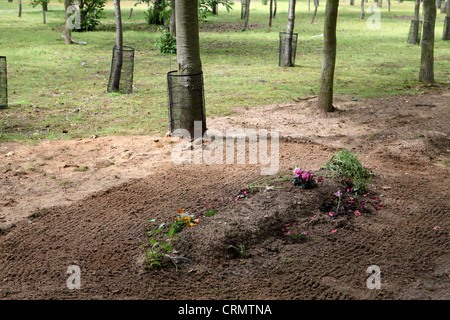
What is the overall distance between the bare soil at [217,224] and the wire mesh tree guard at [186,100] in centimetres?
44

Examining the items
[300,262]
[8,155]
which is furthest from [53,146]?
[300,262]

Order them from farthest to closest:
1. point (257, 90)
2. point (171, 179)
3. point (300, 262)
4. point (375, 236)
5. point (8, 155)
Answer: point (257, 90), point (8, 155), point (171, 179), point (375, 236), point (300, 262)

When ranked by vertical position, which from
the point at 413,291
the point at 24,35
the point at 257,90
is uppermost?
the point at 24,35

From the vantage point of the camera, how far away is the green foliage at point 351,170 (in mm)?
5275

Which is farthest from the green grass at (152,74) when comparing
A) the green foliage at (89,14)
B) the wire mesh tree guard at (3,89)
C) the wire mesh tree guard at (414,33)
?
the green foliage at (89,14)

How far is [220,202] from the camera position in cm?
499

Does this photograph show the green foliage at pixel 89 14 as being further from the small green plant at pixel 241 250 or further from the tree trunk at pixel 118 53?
the small green plant at pixel 241 250

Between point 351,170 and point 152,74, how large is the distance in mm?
8897

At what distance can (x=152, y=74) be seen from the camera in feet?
43.2

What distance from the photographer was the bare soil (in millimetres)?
3723

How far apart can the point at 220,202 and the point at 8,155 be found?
3.66 meters

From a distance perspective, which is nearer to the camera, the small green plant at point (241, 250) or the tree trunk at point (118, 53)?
the small green plant at point (241, 250)

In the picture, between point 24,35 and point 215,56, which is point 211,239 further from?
point 24,35

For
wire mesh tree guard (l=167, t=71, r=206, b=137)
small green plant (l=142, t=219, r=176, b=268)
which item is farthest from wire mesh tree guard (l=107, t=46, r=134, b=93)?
small green plant (l=142, t=219, r=176, b=268)
